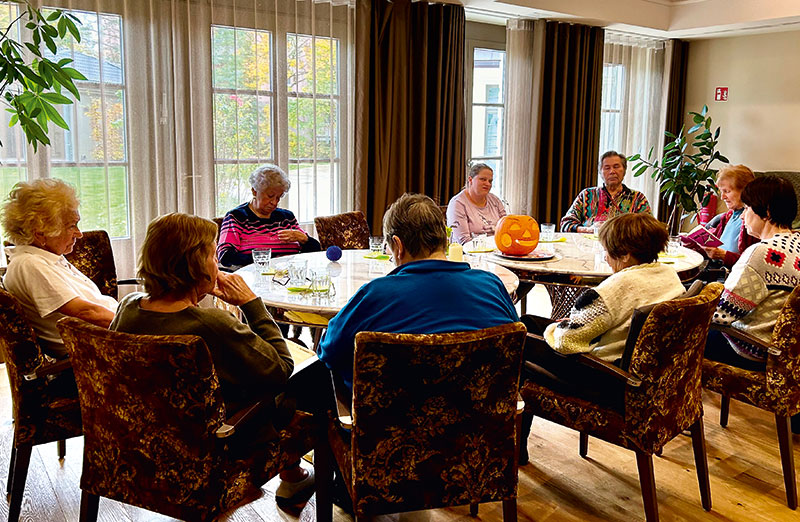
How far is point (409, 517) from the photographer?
2.31 metres

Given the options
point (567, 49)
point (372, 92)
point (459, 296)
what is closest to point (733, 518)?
point (459, 296)

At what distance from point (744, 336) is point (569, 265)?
963 millimetres

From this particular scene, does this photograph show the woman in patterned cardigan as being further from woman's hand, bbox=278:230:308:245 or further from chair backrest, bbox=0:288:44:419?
chair backrest, bbox=0:288:44:419

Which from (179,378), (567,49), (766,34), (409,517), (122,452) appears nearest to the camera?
(179,378)

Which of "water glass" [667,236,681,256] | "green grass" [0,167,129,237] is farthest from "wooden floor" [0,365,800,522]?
"green grass" [0,167,129,237]

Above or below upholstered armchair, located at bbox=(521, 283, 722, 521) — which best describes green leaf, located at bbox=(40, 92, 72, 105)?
above

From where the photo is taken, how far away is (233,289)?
82.1 inches

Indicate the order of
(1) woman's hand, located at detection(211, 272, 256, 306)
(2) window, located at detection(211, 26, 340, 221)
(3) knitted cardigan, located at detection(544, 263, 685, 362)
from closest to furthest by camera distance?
1. (1) woman's hand, located at detection(211, 272, 256, 306)
2. (3) knitted cardigan, located at detection(544, 263, 685, 362)
3. (2) window, located at detection(211, 26, 340, 221)

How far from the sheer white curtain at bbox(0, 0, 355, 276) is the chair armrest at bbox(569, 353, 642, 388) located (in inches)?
116

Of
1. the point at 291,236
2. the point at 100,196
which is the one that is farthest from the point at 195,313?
the point at 100,196

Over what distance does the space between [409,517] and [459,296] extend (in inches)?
33.5

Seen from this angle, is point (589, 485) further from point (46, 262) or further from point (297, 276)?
point (46, 262)

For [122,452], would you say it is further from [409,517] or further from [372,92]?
[372,92]

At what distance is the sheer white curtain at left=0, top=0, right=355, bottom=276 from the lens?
4.10 metres
